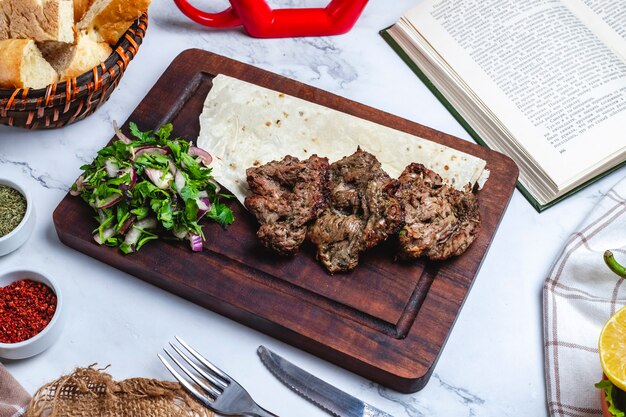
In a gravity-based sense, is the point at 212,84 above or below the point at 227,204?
above

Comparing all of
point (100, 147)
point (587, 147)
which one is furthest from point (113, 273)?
point (587, 147)

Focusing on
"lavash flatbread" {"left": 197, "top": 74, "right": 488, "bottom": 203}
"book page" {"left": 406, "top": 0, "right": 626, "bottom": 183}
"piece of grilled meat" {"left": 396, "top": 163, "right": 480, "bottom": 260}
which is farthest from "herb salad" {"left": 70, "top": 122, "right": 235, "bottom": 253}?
"book page" {"left": 406, "top": 0, "right": 626, "bottom": 183}

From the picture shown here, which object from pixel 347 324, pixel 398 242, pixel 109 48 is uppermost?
pixel 109 48

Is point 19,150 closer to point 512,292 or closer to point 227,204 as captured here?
point 227,204

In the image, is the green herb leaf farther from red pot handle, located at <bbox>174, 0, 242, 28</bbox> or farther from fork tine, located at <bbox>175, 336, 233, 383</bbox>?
red pot handle, located at <bbox>174, 0, 242, 28</bbox>

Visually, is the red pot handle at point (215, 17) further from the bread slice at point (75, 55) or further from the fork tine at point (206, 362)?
the fork tine at point (206, 362)

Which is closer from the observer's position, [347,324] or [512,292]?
[347,324]
